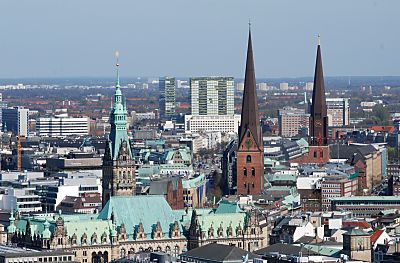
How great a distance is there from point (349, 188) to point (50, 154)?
4326 centimetres

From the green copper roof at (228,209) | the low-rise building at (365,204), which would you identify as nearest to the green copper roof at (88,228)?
the green copper roof at (228,209)

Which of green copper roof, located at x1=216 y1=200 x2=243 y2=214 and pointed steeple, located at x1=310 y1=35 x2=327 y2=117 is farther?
pointed steeple, located at x1=310 y1=35 x2=327 y2=117

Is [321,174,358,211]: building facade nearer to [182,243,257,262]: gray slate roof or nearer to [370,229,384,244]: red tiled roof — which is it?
[370,229,384,244]: red tiled roof

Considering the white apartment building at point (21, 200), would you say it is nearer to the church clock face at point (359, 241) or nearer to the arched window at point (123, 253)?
the arched window at point (123, 253)

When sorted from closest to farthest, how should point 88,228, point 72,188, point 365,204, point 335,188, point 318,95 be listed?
1. point 88,228
2. point 365,204
3. point 72,188
4. point 335,188
5. point 318,95

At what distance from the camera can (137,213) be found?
96.3 meters

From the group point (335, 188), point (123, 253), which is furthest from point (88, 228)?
point (335, 188)

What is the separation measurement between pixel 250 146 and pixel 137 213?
120 feet

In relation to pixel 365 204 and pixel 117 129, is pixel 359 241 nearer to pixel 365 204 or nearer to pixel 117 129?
pixel 117 129

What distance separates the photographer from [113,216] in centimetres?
9569

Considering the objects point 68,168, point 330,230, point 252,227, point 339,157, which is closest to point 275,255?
point 252,227

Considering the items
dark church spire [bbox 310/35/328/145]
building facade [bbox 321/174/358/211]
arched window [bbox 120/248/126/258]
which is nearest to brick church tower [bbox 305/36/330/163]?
dark church spire [bbox 310/35/328/145]

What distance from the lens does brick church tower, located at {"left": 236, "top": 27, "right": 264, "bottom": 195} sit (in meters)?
131

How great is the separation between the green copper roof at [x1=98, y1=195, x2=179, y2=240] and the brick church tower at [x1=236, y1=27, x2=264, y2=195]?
34.2m
